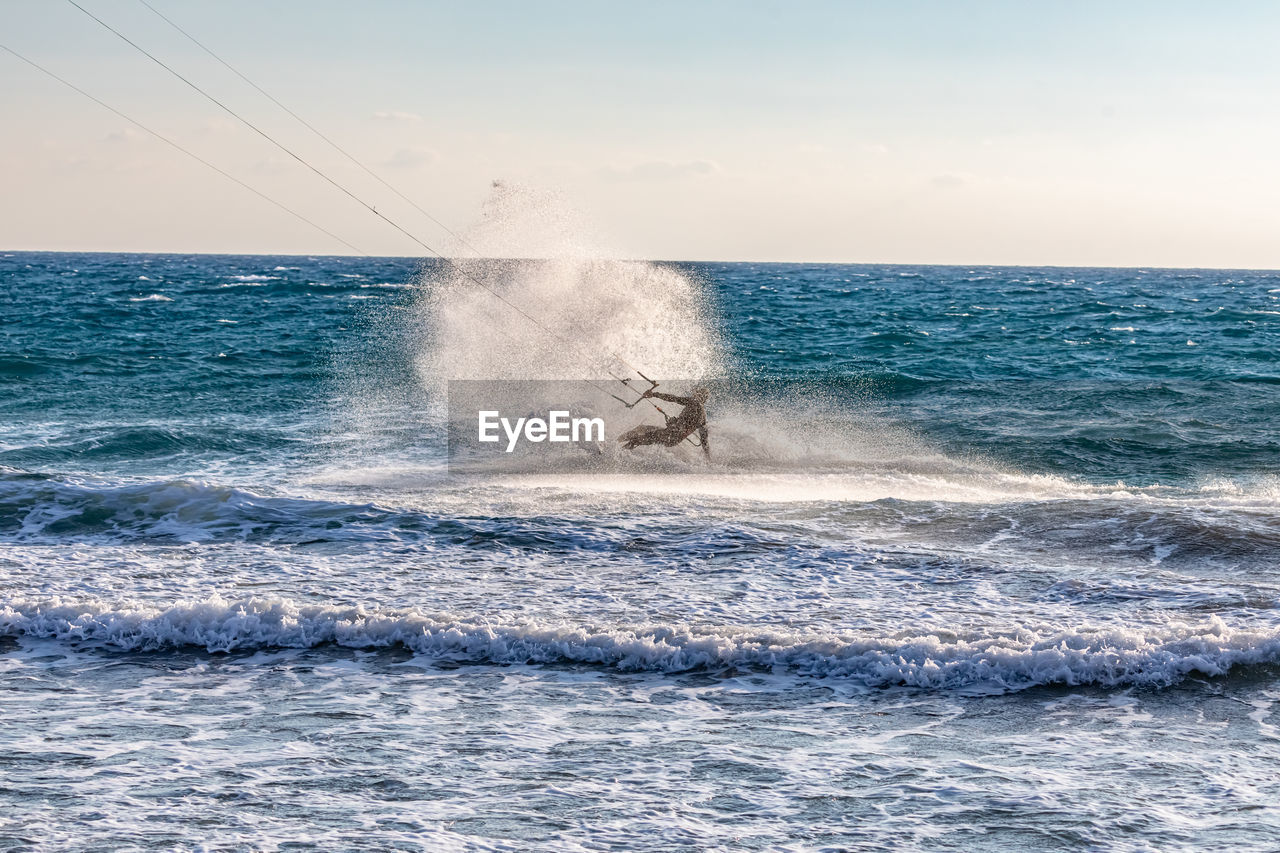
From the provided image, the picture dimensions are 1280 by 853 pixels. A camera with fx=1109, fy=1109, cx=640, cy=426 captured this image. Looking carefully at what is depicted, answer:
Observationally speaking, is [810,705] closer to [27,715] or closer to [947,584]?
[947,584]

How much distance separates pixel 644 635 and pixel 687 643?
34 centimetres

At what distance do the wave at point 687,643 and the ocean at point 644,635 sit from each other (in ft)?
0.09

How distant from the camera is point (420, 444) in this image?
18047 mm

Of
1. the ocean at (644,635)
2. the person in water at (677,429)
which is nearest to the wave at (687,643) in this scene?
the ocean at (644,635)

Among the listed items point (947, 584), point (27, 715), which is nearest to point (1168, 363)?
point (947, 584)

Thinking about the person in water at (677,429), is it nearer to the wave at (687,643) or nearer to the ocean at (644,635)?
the ocean at (644,635)

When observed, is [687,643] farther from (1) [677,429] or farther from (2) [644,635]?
(1) [677,429]

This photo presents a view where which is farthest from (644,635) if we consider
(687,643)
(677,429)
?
(677,429)

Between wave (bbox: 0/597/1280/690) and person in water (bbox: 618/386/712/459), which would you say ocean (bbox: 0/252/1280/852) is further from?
person in water (bbox: 618/386/712/459)

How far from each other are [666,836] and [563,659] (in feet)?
9.12

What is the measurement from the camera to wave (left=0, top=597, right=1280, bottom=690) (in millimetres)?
7375

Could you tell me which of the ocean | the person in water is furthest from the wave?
the person in water

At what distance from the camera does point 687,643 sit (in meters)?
7.93

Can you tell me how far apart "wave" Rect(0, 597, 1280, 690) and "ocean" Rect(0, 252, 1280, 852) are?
0.09 ft
